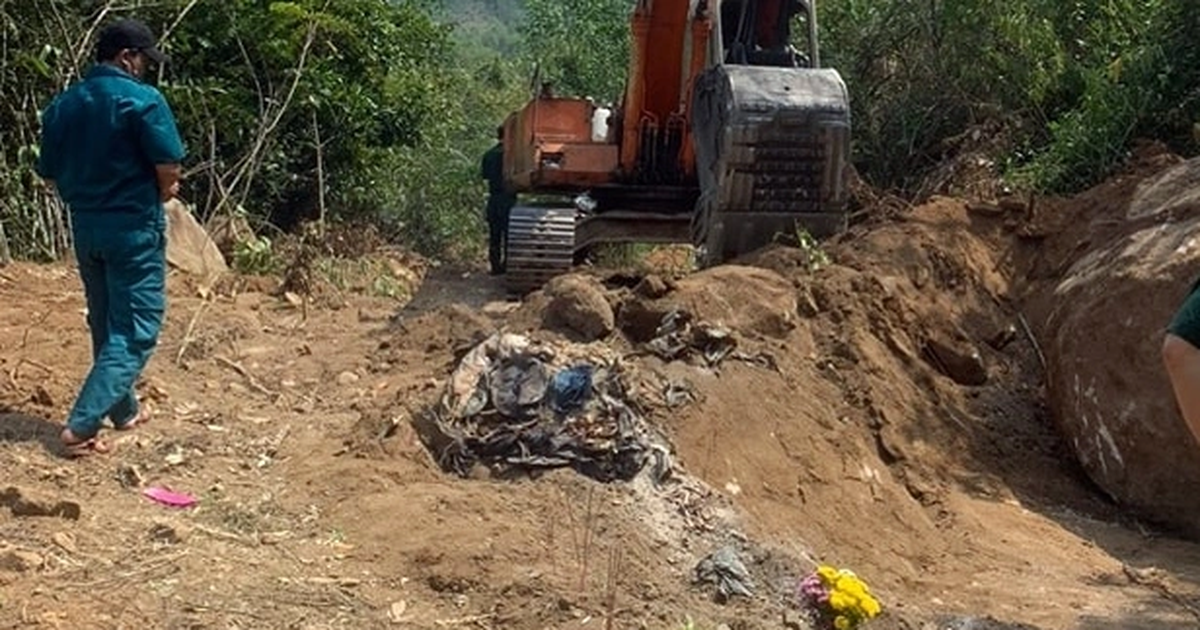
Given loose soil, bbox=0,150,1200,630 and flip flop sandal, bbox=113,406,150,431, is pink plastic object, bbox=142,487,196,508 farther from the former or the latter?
flip flop sandal, bbox=113,406,150,431

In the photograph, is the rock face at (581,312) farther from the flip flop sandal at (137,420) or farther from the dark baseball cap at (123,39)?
the dark baseball cap at (123,39)

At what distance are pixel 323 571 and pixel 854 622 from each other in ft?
5.77

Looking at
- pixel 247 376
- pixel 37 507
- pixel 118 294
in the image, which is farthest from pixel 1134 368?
pixel 37 507

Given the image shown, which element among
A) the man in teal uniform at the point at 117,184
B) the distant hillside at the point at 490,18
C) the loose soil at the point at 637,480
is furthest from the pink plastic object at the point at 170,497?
the distant hillside at the point at 490,18

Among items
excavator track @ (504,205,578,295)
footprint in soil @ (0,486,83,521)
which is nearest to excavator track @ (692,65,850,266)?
excavator track @ (504,205,578,295)

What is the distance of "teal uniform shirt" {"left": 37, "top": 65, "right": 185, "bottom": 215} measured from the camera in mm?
5582

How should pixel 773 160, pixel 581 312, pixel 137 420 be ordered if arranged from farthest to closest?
pixel 773 160 → pixel 581 312 → pixel 137 420

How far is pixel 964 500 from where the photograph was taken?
21.8 feet

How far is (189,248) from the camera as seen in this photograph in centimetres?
1045

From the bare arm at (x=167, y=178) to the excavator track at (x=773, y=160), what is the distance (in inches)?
145

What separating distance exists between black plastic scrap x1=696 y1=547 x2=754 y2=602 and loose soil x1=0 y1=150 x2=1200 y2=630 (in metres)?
0.06

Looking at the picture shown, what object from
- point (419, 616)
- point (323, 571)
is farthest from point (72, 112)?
point (419, 616)

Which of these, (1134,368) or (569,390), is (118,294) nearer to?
(569,390)

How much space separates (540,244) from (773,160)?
2.45 m
